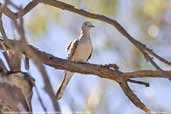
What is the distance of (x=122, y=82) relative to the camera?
208 cm

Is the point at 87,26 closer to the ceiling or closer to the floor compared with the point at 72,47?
closer to the ceiling

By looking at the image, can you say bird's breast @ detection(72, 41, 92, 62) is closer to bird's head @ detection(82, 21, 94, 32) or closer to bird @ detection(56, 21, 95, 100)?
bird @ detection(56, 21, 95, 100)

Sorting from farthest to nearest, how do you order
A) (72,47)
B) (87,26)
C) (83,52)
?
(87,26) < (72,47) < (83,52)

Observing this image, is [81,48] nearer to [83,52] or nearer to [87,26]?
[83,52]

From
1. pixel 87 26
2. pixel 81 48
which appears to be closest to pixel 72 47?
pixel 81 48

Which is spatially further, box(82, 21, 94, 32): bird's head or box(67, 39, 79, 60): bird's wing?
box(82, 21, 94, 32): bird's head

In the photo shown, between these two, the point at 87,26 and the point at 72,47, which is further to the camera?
the point at 87,26

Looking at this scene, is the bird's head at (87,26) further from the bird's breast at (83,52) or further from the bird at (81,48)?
the bird's breast at (83,52)

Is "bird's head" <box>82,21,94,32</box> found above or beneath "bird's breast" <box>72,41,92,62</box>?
above

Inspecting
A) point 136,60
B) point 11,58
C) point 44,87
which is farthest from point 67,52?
point 44,87

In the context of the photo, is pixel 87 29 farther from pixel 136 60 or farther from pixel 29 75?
pixel 29 75

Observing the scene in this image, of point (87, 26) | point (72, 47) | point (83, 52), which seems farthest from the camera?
point (87, 26)

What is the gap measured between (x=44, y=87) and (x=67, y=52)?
3415 mm

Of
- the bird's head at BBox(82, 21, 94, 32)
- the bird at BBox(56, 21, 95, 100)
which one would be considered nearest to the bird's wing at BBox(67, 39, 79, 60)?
the bird at BBox(56, 21, 95, 100)
